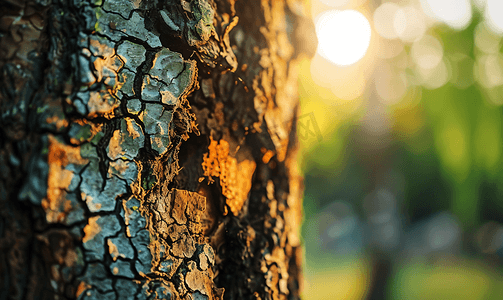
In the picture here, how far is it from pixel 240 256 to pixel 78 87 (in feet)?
1.52

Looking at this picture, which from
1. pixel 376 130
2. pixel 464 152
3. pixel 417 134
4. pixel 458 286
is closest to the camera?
pixel 458 286

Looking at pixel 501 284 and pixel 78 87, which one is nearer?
pixel 78 87

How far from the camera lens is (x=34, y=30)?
455 mm

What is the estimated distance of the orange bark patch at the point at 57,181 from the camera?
→ 16.4 inches

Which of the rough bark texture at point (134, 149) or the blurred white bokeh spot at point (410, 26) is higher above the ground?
the blurred white bokeh spot at point (410, 26)

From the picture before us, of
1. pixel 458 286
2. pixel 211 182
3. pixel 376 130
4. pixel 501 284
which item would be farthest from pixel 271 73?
pixel 376 130

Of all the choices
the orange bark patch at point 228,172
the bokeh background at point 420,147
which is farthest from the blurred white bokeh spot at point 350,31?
the orange bark patch at point 228,172

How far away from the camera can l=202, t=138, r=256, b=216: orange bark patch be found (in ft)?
2.10

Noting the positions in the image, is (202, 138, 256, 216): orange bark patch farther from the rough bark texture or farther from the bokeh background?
the bokeh background

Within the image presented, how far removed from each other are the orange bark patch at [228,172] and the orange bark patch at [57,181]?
260 mm

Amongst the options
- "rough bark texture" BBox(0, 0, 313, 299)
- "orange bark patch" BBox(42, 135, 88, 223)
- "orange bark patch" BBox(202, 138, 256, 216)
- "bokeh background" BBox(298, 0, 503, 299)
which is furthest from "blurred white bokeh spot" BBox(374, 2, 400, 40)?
"orange bark patch" BBox(42, 135, 88, 223)

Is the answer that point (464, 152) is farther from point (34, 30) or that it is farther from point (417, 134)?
point (34, 30)

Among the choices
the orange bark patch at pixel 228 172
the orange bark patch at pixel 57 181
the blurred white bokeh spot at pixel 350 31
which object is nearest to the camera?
the orange bark patch at pixel 57 181

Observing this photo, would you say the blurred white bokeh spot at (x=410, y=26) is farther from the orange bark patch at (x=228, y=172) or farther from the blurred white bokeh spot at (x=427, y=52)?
the orange bark patch at (x=228, y=172)
